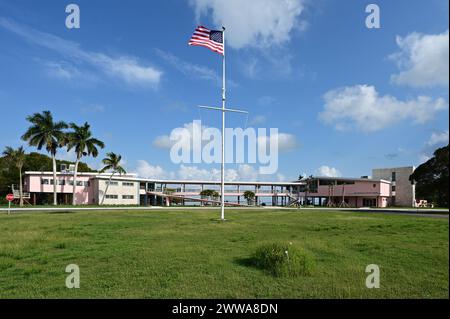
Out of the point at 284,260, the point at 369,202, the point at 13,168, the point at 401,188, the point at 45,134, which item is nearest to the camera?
the point at 284,260

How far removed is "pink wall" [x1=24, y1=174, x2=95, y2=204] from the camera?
64.1 meters

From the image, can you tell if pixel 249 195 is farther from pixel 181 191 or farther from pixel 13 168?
pixel 13 168

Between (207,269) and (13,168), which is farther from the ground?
(13,168)

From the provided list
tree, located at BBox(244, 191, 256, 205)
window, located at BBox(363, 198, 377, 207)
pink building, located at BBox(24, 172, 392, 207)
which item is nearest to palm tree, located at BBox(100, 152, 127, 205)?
pink building, located at BBox(24, 172, 392, 207)

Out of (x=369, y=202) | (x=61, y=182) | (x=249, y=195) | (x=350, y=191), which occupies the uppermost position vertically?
(x=61, y=182)

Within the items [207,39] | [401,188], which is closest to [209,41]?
[207,39]

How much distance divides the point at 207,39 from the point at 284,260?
681 inches

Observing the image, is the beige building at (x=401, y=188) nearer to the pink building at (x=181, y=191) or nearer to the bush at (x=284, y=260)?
the pink building at (x=181, y=191)

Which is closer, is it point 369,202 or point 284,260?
point 284,260

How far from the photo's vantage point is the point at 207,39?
22.6m

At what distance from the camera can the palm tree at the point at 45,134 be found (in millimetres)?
60438

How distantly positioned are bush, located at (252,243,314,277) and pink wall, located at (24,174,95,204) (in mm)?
64546

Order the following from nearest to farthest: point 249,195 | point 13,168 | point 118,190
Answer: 1. point 118,190
2. point 13,168
3. point 249,195

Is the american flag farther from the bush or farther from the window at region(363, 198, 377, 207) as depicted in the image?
the window at region(363, 198, 377, 207)
